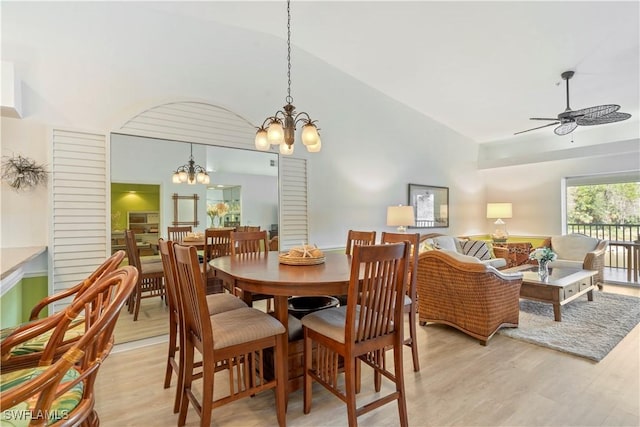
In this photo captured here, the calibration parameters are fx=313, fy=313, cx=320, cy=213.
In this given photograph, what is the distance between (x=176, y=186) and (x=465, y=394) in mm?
3033

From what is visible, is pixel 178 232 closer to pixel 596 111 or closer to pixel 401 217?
pixel 401 217

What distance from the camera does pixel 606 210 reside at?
580cm

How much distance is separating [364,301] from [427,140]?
473 cm

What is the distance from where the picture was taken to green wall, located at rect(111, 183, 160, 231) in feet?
9.31

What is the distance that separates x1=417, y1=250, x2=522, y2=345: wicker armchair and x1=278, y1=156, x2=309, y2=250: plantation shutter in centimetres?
155

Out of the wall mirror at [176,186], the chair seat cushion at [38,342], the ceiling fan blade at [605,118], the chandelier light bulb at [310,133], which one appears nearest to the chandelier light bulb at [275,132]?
the chandelier light bulb at [310,133]

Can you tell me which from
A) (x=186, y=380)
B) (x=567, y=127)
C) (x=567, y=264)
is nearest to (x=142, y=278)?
(x=186, y=380)

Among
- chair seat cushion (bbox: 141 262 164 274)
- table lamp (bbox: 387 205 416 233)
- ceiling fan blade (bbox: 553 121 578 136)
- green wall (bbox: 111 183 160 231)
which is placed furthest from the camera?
table lamp (bbox: 387 205 416 233)

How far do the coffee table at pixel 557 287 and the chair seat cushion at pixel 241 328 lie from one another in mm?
3107

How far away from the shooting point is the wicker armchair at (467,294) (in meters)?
2.78

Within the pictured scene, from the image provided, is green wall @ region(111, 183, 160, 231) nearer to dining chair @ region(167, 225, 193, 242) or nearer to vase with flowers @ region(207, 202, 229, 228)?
dining chair @ region(167, 225, 193, 242)

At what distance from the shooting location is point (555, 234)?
607 centimetres

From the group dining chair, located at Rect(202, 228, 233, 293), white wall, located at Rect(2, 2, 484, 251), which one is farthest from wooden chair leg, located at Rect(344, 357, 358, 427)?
white wall, located at Rect(2, 2, 484, 251)

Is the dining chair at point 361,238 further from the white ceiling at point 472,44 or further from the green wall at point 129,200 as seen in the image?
the white ceiling at point 472,44
